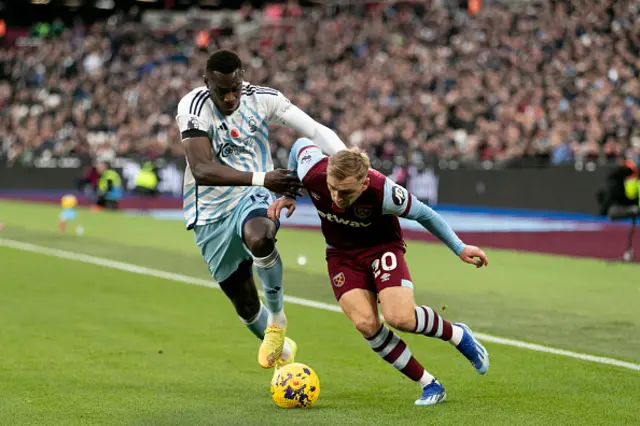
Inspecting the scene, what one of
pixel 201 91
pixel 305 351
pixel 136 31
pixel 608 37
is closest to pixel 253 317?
pixel 305 351

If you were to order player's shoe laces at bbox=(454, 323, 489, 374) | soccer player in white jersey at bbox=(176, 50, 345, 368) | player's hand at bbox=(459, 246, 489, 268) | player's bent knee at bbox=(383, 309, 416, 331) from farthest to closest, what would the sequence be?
soccer player in white jersey at bbox=(176, 50, 345, 368) → player's shoe laces at bbox=(454, 323, 489, 374) → player's hand at bbox=(459, 246, 489, 268) → player's bent knee at bbox=(383, 309, 416, 331)

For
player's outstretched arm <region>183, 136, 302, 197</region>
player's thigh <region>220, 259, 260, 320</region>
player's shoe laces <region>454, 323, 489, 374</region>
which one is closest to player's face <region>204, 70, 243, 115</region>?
player's outstretched arm <region>183, 136, 302, 197</region>

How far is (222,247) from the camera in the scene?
8.27 meters

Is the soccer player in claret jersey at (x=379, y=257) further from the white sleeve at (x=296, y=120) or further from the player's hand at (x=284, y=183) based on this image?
the white sleeve at (x=296, y=120)

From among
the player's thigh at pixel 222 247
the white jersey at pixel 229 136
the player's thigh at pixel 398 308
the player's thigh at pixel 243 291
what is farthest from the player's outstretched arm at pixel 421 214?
the player's thigh at pixel 243 291

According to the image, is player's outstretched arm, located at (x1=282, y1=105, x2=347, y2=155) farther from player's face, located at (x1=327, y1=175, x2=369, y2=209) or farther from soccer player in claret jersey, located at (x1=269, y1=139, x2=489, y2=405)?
player's face, located at (x1=327, y1=175, x2=369, y2=209)

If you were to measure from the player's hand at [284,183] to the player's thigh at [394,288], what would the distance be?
671mm

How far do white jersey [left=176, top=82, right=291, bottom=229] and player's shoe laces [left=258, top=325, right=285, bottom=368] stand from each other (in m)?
0.94

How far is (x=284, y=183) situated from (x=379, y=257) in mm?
784

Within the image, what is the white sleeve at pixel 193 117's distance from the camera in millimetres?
7902

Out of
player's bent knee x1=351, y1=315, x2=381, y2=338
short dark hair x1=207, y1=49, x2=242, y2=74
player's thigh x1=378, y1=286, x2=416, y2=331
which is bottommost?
player's bent knee x1=351, y1=315, x2=381, y2=338

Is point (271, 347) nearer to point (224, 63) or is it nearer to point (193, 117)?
point (193, 117)

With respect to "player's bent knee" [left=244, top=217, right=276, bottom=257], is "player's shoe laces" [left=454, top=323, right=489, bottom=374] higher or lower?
lower

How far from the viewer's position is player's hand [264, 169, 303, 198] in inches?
291
